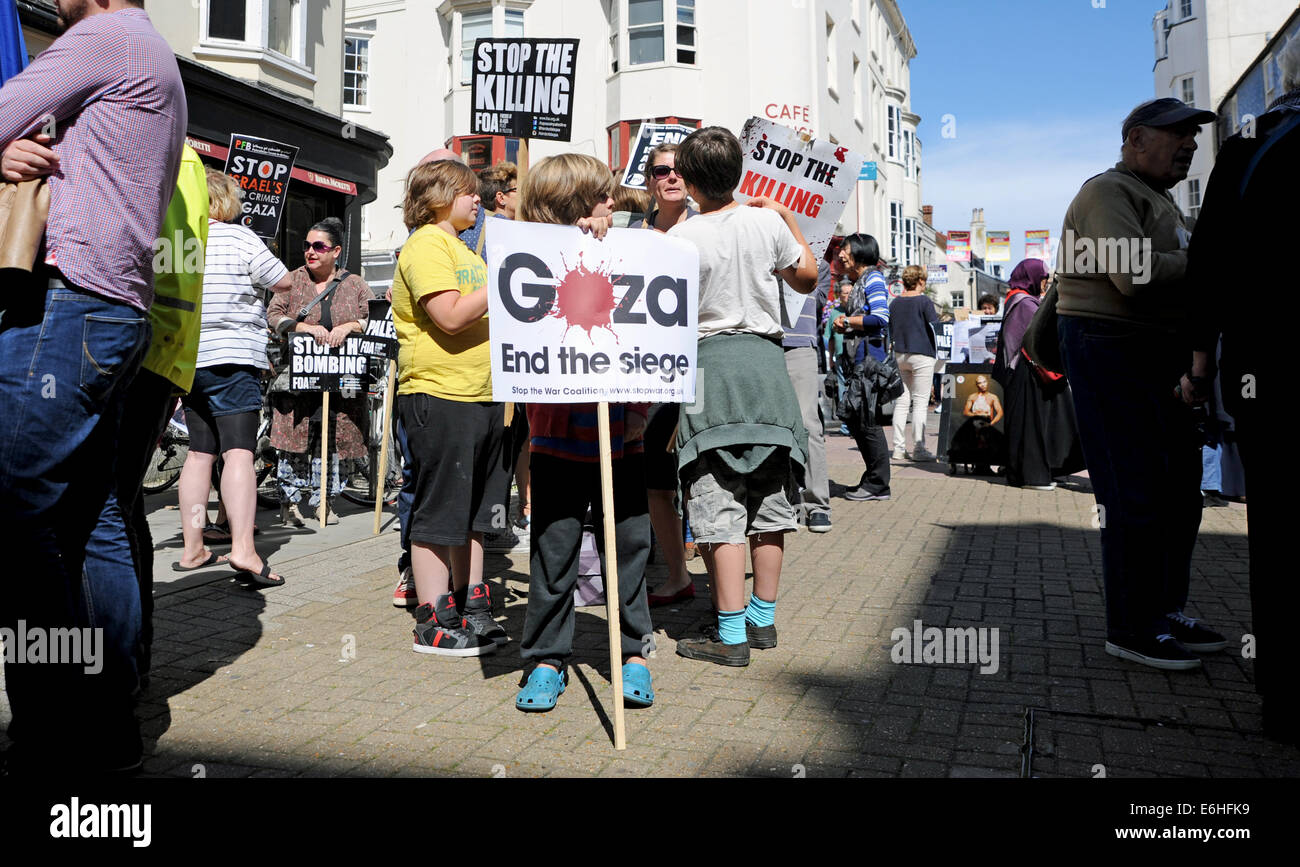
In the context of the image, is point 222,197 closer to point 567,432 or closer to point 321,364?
point 321,364

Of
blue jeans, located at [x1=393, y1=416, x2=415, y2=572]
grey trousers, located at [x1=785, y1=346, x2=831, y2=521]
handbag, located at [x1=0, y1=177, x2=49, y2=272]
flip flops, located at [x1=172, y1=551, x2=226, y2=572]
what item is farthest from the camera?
grey trousers, located at [x1=785, y1=346, x2=831, y2=521]

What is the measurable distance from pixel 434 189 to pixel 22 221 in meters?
1.82

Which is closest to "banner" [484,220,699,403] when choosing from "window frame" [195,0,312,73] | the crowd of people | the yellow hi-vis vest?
the crowd of people

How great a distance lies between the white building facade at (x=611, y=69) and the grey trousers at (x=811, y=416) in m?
16.8

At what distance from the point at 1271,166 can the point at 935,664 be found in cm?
209

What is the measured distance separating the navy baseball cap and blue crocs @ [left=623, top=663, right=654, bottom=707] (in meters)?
2.86

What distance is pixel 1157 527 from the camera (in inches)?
160

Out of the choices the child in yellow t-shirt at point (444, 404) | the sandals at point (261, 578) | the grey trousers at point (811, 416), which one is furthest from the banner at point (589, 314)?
the grey trousers at point (811, 416)

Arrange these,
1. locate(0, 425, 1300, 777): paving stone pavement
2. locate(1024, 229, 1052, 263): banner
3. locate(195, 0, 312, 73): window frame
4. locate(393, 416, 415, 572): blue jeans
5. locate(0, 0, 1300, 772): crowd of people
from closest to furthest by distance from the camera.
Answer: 1. locate(0, 0, 1300, 772): crowd of people
2. locate(0, 425, 1300, 777): paving stone pavement
3. locate(393, 416, 415, 572): blue jeans
4. locate(195, 0, 312, 73): window frame
5. locate(1024, 229, 1052, 263): banner

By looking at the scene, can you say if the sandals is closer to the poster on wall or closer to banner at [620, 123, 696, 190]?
banner at [620, 123, 696, 190]

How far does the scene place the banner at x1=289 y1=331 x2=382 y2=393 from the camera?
736cm

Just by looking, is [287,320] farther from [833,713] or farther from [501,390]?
[833,713]

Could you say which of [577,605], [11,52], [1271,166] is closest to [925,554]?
[577,605]

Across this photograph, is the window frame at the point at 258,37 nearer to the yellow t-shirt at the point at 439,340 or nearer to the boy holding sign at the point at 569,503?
the yellow t-shirt at the point at 439,340
